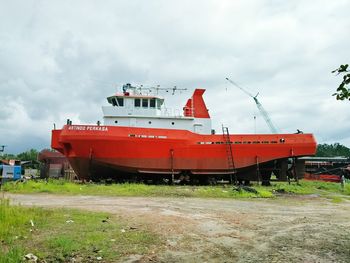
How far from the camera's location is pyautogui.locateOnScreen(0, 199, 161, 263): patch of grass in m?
4.71

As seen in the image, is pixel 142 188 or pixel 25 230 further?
pixel 142 188

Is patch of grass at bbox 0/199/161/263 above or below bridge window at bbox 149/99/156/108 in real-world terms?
below

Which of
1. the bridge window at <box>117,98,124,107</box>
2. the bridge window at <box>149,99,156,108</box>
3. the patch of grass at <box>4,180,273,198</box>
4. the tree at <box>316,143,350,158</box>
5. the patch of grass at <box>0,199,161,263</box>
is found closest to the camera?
the patch of grass at <box>0,199,161,263</box>

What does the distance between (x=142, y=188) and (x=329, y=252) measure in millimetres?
10619

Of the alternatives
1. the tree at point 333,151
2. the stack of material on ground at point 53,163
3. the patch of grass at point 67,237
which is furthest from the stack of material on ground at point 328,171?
the tree at point 333,151

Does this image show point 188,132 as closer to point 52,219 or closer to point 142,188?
point 142,188

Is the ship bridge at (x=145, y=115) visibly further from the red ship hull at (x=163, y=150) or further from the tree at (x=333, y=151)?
the tree at (x=333, y=151)

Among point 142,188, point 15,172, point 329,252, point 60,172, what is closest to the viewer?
point 329,252

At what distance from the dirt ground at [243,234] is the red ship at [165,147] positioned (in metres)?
9.44

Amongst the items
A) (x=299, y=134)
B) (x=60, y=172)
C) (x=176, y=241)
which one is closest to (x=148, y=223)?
(x=176, y=241)

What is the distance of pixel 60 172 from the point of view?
2652 centimetres

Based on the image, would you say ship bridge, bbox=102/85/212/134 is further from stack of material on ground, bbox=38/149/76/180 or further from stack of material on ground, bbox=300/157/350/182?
stack of material on ground, bbox=300/157/350/182

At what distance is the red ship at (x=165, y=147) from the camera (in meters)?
18.8

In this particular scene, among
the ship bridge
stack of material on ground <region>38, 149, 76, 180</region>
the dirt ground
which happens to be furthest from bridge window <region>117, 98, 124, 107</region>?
the dirt ground
